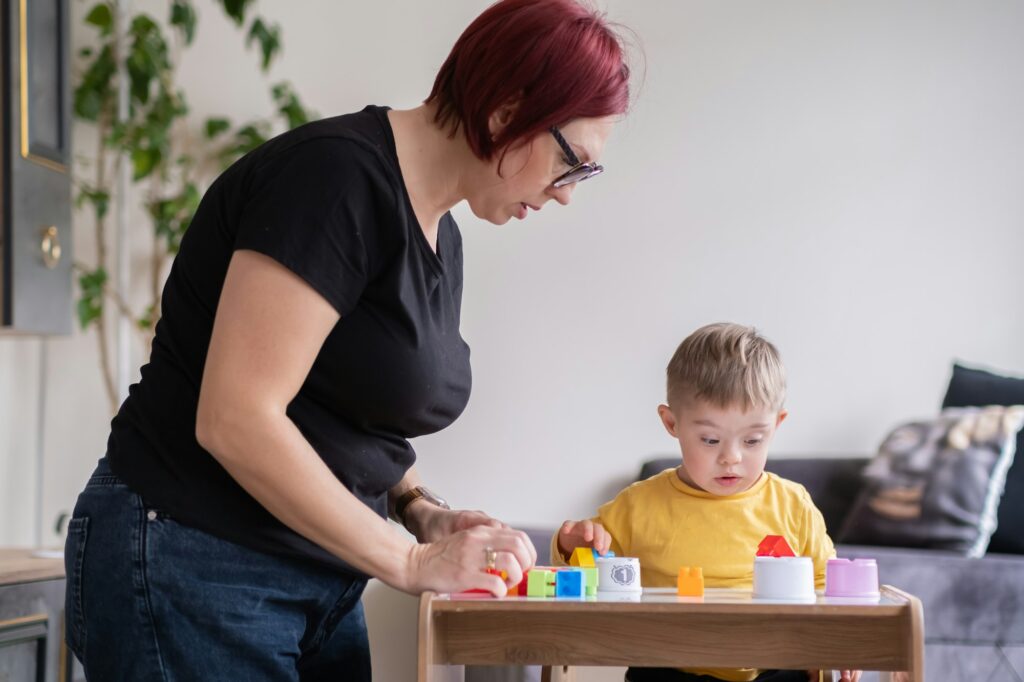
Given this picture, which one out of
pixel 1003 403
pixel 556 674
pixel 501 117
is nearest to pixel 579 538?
pixel 556 674

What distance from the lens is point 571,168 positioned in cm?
124

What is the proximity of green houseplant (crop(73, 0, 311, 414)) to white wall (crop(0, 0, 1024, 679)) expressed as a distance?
1.11 ft

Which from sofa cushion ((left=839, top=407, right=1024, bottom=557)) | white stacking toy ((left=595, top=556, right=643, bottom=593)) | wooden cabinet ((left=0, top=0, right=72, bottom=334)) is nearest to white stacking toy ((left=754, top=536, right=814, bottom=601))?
white stacking toy ((left=595, top=556, right=643, bottom=593))

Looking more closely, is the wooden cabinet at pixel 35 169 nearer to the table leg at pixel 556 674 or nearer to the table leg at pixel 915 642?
the table leg at pixel 556 674

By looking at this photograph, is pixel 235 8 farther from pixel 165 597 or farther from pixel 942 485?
pixel 165 597

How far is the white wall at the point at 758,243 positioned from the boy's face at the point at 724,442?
1.66 metres

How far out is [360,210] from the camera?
1.09m

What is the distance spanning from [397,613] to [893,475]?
4.48 ft

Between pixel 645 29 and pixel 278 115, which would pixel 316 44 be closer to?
pixel 278 115

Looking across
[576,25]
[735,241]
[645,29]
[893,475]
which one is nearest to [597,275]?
[735,241]

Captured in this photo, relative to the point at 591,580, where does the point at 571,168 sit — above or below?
above

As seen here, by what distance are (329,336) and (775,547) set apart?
542 mm

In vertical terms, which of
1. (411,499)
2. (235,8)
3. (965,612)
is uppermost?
(235,8)

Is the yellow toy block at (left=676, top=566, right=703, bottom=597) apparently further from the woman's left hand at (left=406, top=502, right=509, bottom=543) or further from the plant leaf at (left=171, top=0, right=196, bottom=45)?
the plant leaf at (left=171, top=0, right=196, bottom=45)
